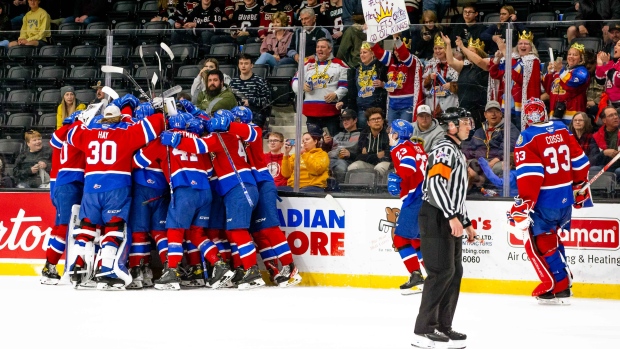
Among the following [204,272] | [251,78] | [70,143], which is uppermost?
[251,78]

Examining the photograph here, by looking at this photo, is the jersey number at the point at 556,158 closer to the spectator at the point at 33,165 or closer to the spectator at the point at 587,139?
the spectator at the point at 587,139

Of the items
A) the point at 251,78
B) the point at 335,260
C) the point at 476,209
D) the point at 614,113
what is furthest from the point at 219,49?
the point at 614,113

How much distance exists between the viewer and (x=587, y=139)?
793 cm

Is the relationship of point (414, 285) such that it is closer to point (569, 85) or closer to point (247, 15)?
point (569, 85)

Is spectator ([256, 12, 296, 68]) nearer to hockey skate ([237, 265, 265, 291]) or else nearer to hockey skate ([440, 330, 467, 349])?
hockey skate ([237, 265, 265, 291])

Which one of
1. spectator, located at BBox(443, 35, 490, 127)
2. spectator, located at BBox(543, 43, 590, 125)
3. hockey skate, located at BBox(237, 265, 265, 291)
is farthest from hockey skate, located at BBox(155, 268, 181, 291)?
spectator, located at BBox(543, 43, 590, 125)

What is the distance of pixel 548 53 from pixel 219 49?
9.58ft

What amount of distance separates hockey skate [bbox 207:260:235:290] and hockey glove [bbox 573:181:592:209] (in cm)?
288

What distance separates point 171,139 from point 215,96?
100 cm

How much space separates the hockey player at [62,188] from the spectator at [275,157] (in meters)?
1.62

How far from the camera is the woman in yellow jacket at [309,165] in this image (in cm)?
863

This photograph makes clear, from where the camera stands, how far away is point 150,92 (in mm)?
8750

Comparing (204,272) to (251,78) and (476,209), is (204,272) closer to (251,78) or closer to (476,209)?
(251,78)

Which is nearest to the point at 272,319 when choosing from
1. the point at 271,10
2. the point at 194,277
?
the point at 194,277
